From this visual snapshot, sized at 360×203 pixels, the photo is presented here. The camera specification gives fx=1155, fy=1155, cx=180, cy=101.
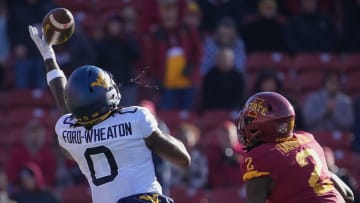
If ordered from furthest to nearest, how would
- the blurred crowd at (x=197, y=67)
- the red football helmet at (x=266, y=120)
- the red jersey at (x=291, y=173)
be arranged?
1. the blurred crowd at (x=197, y=67)
2. the red football helmet at (x=266, y=120)
3. the red jersey at (x=291, y=173)

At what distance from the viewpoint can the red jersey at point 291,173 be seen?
6.54m

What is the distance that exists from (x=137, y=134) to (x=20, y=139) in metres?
7.48

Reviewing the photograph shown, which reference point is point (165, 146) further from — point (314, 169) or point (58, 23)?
point (58, 23)

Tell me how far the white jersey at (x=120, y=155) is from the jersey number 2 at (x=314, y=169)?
870 millimetres

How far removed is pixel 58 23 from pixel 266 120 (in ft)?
5.62

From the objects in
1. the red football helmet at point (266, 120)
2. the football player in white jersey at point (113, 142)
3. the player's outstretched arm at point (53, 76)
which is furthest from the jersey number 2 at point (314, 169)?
the player's outstretched arm at point (53, 76)

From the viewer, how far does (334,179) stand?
275 inches

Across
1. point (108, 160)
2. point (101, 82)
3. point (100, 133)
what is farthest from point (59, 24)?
point (108, 160)

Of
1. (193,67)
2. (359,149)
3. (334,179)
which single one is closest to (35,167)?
(193,67)

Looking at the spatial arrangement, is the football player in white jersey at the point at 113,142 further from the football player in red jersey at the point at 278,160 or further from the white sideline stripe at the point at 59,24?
the white sideline stripe at the point at 59,24

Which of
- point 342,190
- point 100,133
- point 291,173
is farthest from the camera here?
point 342,190

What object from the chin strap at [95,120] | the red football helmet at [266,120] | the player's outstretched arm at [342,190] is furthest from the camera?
the player's outstretched arm at [342,190]

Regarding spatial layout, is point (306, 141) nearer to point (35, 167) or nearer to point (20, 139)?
point (35, 167)

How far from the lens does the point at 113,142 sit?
6754 mm
